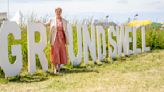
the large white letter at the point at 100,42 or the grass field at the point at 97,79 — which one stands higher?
the large white letter at the point at 100,42

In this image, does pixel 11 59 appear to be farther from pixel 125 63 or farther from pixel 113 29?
pixel 113 29

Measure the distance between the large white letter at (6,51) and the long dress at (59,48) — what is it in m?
1.08

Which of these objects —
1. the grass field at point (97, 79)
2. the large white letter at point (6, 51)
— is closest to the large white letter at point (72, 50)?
the grass field at point (97, 79)

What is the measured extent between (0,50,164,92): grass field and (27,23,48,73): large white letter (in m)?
0.21

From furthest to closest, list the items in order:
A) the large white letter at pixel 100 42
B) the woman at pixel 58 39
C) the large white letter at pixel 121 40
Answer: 1. the large white letter at pixel 121 40
2. the large white letter at pixel 100 42
3. the woman at pixel 58 39

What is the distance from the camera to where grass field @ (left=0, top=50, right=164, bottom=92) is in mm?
8289

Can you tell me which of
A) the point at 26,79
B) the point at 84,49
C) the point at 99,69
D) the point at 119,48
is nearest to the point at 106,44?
the point at 119,48

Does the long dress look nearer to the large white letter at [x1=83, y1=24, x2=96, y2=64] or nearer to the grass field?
the grass field

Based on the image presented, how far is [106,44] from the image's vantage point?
14.5 m

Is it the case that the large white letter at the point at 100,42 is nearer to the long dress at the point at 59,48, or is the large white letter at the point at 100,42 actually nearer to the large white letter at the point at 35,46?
the long dress at the point at 59,48

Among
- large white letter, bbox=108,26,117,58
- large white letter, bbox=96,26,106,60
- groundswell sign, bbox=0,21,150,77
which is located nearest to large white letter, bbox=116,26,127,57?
groundswell sign, bbox=0,21,150,77

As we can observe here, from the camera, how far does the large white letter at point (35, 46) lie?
10.2m

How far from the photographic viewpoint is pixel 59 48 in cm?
1095

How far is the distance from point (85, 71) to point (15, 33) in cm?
194
